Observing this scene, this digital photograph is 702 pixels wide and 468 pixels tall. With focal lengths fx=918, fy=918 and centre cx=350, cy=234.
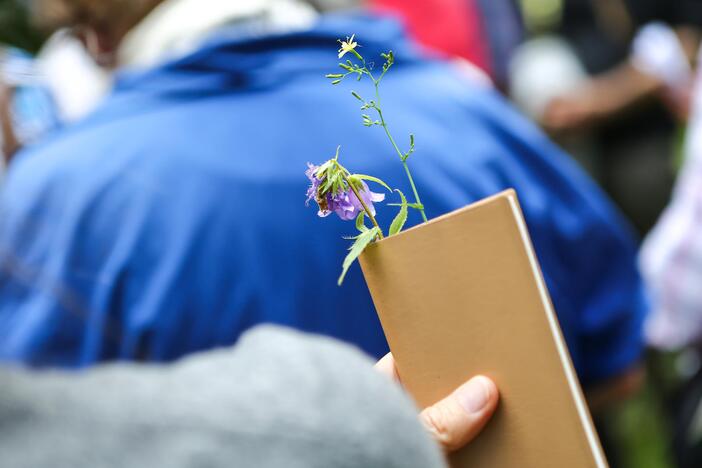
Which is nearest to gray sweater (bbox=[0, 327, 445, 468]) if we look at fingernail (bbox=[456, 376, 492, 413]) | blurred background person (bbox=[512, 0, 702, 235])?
fingernail (bbox=[456, 376, 492, 413])

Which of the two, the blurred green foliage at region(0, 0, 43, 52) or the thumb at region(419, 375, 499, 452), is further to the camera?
the blurred green foliage at region(0, 0, 43, 52)

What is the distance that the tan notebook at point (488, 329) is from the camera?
0.62 meters

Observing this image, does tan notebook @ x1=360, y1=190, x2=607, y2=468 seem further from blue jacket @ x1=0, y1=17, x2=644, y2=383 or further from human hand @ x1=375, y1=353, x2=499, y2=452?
blue jacket @ x1=0, y1=17, x2=644, y2=383

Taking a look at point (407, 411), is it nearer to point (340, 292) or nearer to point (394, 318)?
point (394, 318)

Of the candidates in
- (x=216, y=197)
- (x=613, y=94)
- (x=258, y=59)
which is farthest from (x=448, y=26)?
(x=216, y=197)

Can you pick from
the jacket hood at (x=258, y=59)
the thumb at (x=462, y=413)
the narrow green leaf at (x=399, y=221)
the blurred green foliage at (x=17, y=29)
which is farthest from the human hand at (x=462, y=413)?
the blurred green foliage at (x=17, y=29)

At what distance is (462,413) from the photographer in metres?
0.63

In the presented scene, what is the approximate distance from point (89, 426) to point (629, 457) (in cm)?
247

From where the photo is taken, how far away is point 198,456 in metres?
0.44

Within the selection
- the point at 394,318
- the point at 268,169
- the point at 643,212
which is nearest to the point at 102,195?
the point at 268,169

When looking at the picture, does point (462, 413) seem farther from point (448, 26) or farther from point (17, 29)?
point (17, 29)

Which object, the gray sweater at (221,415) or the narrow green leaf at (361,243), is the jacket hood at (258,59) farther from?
the gray sweater at (221,415)

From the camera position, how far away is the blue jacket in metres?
1.25

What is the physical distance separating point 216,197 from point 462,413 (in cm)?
73
